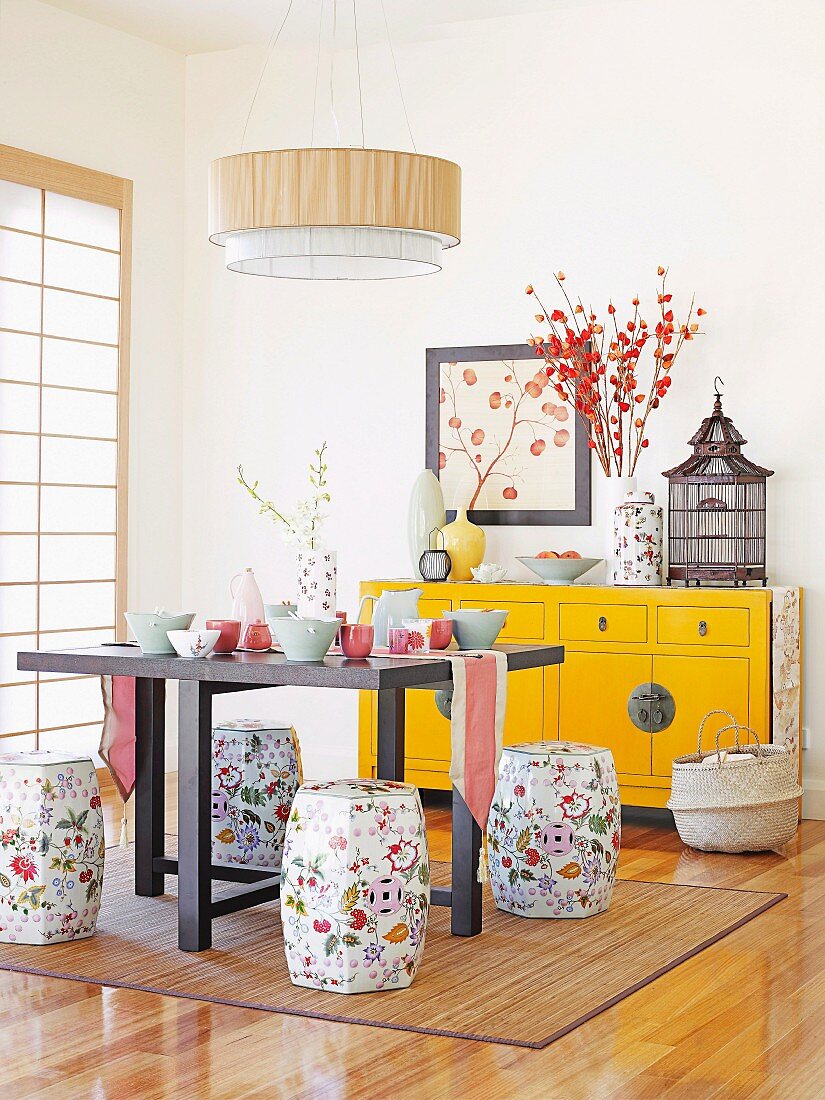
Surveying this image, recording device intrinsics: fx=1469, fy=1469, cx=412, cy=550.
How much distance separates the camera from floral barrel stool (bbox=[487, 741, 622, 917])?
150 inches

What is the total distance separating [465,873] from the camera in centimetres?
370

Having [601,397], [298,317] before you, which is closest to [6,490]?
[298,317]

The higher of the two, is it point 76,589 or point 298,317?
point 298,317

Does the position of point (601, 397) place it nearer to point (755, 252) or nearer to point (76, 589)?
point (755, 252)

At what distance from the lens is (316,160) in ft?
11.9

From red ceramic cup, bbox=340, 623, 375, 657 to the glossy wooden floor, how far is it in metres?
0.81

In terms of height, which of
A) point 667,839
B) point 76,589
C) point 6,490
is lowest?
point 667,839

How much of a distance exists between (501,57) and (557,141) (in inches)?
17.4

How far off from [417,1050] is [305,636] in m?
1.04

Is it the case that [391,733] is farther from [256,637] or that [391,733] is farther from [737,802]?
Result: [737,802]

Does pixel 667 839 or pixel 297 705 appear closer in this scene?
pixel 667 839

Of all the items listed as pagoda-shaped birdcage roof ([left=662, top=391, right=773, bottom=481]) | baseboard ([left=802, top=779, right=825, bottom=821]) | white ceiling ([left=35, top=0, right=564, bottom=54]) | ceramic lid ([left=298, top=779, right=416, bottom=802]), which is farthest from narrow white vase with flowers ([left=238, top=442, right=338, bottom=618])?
white ceiling ([left=35, top=0, right=564, bottom=54])

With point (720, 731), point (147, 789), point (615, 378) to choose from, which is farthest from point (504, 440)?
point (147, 789)

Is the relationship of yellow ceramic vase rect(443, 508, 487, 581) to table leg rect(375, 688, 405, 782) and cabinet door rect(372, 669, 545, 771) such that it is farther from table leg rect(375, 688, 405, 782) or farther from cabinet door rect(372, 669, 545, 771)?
table leg rect(375, 688, 405, 782)
